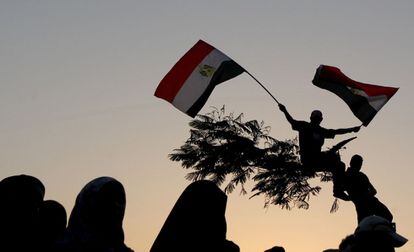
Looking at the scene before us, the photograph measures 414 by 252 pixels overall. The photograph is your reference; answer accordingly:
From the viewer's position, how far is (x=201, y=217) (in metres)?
3.98

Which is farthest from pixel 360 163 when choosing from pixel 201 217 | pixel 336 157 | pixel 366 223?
pixel 201 217

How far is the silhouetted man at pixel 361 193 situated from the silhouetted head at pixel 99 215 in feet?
20.2

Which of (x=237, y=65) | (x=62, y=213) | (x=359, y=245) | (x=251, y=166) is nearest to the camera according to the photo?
(x=359, y=245)

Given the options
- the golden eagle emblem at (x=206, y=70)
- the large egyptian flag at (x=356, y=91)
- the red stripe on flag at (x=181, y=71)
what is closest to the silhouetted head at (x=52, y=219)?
the red stripe on flag at (x=181, y=71)

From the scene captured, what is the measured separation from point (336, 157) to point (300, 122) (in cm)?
82

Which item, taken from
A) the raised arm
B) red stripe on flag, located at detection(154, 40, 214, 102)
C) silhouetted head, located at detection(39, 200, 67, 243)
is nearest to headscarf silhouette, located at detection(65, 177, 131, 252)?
silhouetted head, located at detection(39, 200, 67, 243)

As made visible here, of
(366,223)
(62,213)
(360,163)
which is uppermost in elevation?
(360,163)

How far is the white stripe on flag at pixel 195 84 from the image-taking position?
11602 millimetres

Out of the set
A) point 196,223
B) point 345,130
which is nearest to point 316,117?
point 345,130

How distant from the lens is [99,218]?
4.93 metres

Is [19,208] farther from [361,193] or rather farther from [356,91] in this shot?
[356,91]

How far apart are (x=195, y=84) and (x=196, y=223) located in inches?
313

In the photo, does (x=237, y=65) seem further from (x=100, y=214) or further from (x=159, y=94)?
(x=100, y=214)

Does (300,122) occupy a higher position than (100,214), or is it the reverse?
(300,122)
